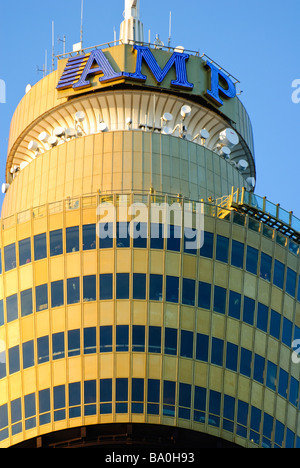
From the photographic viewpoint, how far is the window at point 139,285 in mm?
112750

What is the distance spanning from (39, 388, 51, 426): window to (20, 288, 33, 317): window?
20.1 feet

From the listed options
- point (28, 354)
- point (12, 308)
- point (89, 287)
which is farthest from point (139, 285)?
point (12, 308)

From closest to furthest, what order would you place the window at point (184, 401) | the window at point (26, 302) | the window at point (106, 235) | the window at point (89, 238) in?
the window at point (184, 401) < the window at point (106, 235) < the window at point (89, 238) < the window at point (26, 302)

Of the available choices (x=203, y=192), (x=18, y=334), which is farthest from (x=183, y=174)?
(x=18, y=334)

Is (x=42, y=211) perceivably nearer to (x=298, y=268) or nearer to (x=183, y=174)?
(x=183, y=174)

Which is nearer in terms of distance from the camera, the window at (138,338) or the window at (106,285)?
the window at (138,338)

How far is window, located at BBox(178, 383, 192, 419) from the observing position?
111m

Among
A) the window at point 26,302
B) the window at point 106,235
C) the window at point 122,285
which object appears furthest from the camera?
the window at point 26,302

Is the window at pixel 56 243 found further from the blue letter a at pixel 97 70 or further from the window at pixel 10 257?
the blue letter a at pixel 97 70

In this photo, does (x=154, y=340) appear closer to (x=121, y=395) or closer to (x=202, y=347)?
(x=202, y=347)

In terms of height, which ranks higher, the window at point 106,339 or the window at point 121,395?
the window at point 106,339

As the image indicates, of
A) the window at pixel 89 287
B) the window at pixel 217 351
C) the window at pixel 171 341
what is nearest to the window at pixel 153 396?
the window at pixel 171 341

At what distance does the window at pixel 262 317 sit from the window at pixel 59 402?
15640 mm

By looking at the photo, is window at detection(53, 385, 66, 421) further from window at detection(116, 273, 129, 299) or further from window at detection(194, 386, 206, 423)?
window at detection(194, 386, 206, 423)
